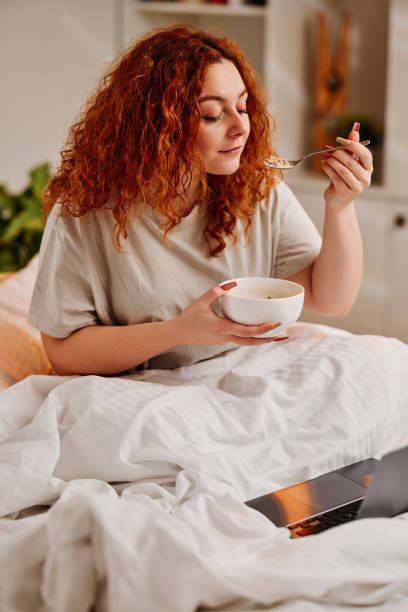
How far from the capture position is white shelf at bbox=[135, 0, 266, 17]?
286cm

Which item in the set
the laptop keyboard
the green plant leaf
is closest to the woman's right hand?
the laptop keyboard

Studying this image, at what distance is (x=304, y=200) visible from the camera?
3.02 m

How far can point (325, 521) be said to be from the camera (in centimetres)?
96

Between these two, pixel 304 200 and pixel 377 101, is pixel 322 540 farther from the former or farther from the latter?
pixel 377 101

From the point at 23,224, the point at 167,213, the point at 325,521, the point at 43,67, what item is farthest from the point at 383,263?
the point at 325,521

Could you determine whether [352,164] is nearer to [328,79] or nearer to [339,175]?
[339,175]

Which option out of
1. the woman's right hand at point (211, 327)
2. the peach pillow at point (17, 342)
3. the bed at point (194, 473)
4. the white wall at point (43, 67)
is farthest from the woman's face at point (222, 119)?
the white wall at point (43, 67)

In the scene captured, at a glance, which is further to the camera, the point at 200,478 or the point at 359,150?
the point at 359,150

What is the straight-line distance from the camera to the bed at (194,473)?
759 mm

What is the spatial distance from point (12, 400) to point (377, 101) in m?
2.47

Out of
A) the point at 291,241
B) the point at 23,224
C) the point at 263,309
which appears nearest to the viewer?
the point at 263,309

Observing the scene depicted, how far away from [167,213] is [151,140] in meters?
0.13

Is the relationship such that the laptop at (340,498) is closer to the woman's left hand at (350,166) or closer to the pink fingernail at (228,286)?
the pink fingernail at (228,286)

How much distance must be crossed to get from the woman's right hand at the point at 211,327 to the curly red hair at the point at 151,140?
0.21m
